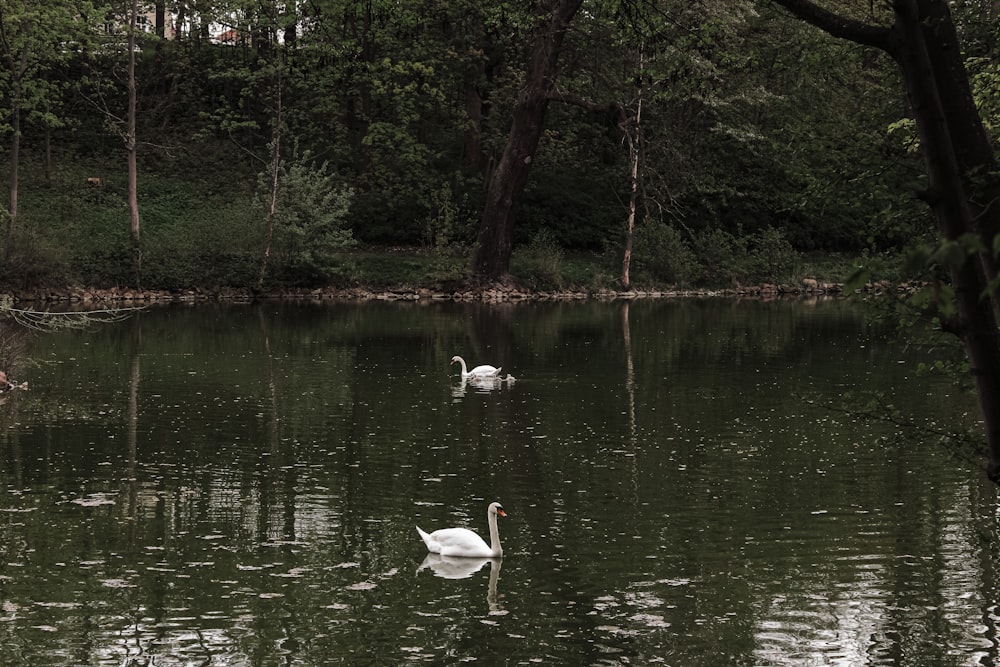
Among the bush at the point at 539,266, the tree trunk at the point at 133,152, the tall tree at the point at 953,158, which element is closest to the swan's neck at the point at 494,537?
the tall tree at the point at 953,158

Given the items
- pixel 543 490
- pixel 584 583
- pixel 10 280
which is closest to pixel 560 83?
pixel 10 280

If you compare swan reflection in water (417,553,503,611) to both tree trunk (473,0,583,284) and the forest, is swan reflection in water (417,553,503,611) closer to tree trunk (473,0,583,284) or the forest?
the forest

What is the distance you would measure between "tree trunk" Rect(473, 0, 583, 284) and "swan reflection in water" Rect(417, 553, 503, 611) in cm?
3210

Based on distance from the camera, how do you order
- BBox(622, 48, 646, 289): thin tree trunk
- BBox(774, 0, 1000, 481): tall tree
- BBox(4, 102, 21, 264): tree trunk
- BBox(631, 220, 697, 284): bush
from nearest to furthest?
BBox(774, 0, 1000, 481): tall tree
BBox(4, 102, 21, 264): tree trunk
BBox(622, 48, 646, 289): thin tree trunk
BBox(631, 220, 697, 284): bush

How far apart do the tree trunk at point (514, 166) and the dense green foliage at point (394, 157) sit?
3.35 ft

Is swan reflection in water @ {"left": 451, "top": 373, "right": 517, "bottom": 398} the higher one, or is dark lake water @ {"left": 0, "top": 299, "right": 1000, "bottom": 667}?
swan reflection in water @ {"left": 451, "top": 373, "right": 517, "bottom": 398}

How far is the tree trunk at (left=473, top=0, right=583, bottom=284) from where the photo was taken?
4544cm

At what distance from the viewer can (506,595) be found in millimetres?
11648

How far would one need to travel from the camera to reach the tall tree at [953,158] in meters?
6.54

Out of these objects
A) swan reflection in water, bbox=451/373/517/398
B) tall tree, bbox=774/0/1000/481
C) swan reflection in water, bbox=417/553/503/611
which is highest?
tall tree, bbox=774/0/1000/481

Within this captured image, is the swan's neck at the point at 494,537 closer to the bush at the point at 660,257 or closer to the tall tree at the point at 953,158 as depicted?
the tall tree at the point at 953,158

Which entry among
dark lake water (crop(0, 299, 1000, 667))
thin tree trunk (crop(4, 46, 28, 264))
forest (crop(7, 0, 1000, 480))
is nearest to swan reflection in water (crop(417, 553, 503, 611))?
dark lake water (crop(0, 299, 1000, 667))

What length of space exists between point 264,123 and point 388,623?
2038 inches

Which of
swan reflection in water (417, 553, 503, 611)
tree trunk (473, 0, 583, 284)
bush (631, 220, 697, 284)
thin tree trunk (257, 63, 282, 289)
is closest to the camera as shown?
swan reflection in water (417, 553, 503, 611)
